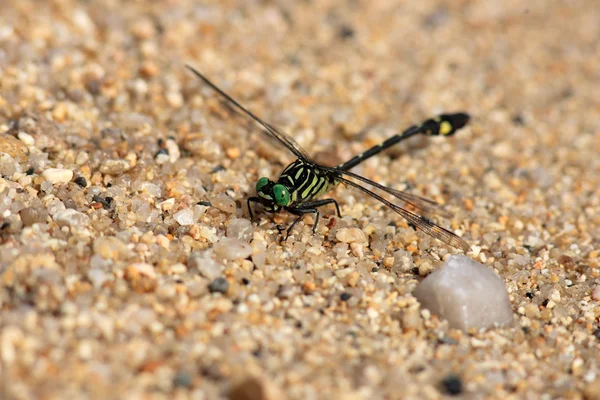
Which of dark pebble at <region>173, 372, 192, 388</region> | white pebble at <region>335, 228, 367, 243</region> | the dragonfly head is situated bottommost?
dark pebble at <region>173, 372, 192, 388</region>

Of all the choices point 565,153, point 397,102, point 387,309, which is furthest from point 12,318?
point 565,153

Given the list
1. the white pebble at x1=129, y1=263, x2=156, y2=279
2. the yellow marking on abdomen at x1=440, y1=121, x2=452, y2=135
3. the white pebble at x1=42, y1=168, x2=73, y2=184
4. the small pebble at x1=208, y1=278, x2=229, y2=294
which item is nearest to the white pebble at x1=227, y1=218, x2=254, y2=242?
the small pebble at x1=208, y1=278, x2=229, y2=294

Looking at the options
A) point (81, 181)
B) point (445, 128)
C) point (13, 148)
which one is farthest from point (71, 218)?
point (445, 128)

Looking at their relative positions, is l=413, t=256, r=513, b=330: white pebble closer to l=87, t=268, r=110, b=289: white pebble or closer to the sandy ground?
the sandy ground

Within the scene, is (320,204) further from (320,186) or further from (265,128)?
(265,128)

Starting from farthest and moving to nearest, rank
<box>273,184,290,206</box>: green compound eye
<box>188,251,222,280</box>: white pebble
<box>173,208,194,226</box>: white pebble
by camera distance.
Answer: <box>273,184,290,206</box>: green compound eye, <box>173,208,194,226</box>: white pebble, <box>188,251,222,280</box>: white pebble
